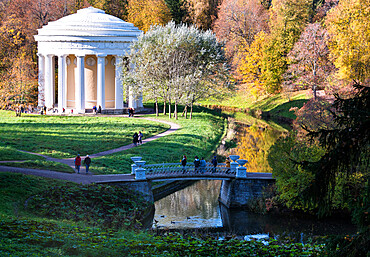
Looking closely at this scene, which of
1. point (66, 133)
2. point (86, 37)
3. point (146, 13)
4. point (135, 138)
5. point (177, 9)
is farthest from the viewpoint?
point (177, 9)

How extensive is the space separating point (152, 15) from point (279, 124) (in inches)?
1539

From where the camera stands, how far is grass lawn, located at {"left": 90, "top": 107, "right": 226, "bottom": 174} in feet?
105

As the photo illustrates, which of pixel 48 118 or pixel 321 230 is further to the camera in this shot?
pixel 48 118

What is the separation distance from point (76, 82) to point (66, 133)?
19.2 metres

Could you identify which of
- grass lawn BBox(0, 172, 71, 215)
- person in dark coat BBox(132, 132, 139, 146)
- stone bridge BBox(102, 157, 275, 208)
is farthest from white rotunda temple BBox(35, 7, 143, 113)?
grass lawn BBox(0, 172, 71, 215)

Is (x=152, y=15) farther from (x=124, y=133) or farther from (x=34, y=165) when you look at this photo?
(x=34, y=165)

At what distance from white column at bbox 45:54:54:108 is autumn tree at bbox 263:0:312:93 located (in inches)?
1380

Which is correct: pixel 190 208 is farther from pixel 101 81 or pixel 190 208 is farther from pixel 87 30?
pixel 87 30

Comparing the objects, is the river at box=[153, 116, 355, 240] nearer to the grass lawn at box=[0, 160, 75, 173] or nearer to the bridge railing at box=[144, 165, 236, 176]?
the bridge railing at box=[144, 165, 236, 176]

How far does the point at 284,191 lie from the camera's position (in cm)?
2620

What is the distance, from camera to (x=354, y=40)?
5650cm

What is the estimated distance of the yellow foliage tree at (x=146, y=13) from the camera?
90.9 metres

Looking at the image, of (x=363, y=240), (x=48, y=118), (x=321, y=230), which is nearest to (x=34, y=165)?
(x=321, y=230)

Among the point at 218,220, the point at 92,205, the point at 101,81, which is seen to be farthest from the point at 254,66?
the point at 92,205
